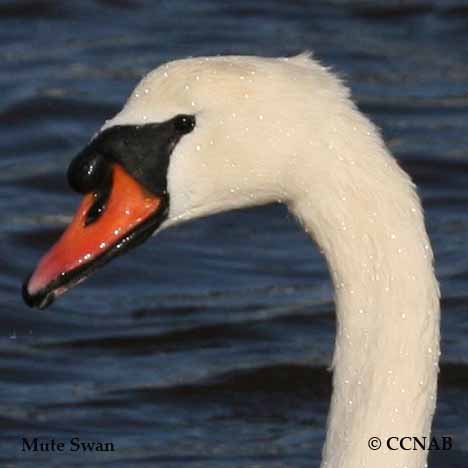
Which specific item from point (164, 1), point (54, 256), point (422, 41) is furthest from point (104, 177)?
point (164, 1)

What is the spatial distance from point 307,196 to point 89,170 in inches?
25.6

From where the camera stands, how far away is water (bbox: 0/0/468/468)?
27.8 feet

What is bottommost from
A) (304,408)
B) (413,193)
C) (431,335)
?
(304,408)

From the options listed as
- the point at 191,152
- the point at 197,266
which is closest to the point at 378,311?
the point at 191,152

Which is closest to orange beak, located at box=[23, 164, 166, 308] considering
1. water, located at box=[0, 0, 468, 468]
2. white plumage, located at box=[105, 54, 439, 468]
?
white plumage, located at box=[105, 54, 439, 468]

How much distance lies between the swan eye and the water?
2859 mm

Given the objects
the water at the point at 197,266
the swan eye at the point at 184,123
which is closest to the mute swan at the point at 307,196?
the swan eye at the point at 184,123

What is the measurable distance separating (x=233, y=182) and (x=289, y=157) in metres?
0.22

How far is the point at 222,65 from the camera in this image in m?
5.32

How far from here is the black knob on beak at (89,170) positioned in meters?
5.46

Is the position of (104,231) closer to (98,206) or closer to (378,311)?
(98,206)

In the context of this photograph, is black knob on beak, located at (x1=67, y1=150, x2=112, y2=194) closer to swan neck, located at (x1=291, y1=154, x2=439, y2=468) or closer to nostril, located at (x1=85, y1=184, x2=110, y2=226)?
nostril, located at (x1=85, y1=184, x2=110, y2=226)

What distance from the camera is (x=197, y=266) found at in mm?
10109

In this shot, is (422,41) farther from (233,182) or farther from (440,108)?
(233,182)
